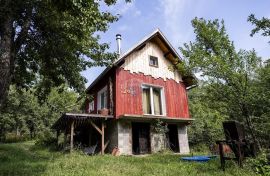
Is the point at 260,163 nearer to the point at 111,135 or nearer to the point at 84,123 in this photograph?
the point at 111,135

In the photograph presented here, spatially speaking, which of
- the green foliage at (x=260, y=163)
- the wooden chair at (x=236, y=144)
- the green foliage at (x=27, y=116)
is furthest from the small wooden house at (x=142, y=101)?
the green foliage at (x=27, y=116)

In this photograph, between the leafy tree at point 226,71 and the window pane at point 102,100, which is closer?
the leafy tree at point 226,71

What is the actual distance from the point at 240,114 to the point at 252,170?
2.53 meters

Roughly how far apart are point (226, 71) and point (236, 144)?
285 cm

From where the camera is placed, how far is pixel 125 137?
17.1 metres

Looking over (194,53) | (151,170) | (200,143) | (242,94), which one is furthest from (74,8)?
(200,143)

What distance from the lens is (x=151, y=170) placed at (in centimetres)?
991

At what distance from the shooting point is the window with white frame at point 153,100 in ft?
62.0

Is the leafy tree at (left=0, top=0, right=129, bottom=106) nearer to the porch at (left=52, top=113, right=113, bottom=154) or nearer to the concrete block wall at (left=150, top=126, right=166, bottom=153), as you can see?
the porch at (left=52, top=113, right=113, bottom=154)

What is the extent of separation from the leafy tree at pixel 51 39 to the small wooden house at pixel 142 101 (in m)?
3.47

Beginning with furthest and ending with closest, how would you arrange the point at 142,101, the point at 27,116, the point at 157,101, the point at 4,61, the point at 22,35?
the point at 27,116
the point at 157,101
the point at 142,101
the point at 22,35
the point at 4,61

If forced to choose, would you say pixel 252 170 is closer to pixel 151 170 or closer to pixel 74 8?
pixel 151 170

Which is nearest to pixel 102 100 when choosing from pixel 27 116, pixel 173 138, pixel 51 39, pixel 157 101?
pixel 157 101

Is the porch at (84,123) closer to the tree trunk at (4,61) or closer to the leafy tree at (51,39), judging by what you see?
the leafy tree at (51,39)
